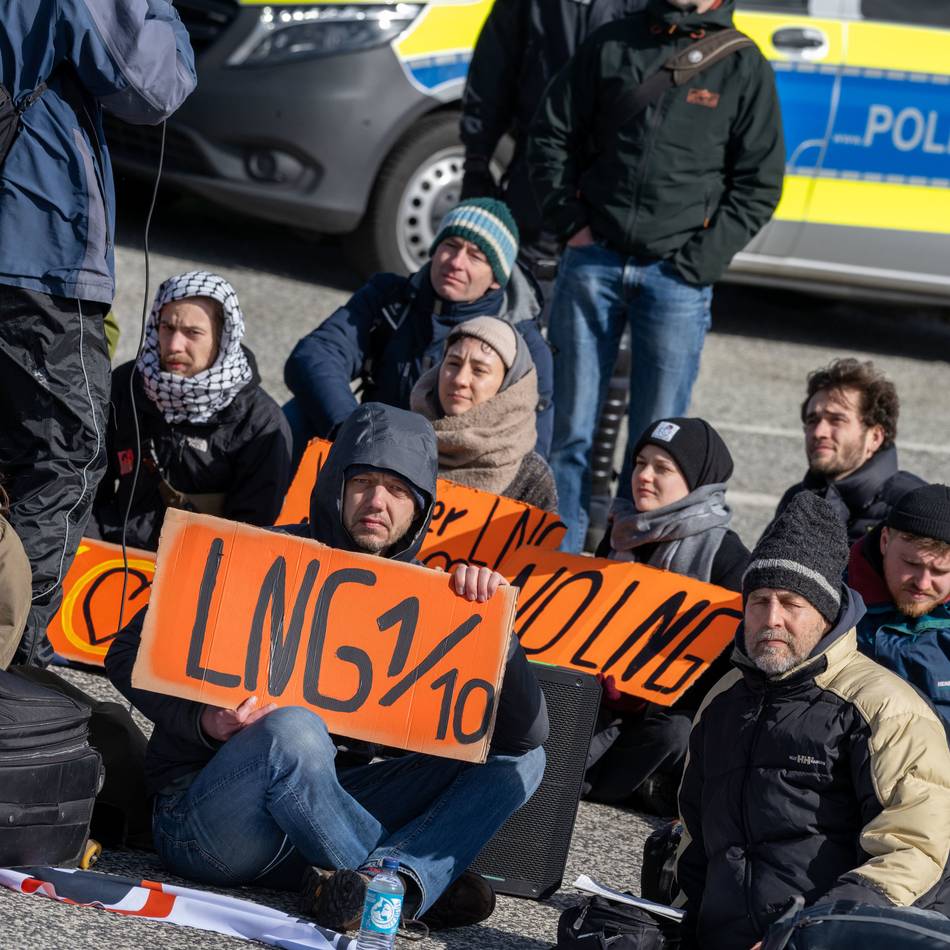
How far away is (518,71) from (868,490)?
8.53ft

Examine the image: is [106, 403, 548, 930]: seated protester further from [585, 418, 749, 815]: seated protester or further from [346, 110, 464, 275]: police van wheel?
[346, 110, 464, 275]: police van wheel

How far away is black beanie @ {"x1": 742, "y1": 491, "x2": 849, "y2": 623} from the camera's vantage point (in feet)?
12.9

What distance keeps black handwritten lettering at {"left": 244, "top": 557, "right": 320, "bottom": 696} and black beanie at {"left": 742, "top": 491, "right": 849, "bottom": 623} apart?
96cm

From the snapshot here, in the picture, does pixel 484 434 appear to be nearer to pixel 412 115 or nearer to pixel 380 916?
pixel 380 916

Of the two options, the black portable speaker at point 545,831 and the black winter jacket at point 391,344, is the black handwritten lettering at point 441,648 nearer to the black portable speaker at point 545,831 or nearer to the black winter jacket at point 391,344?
the black portable speaker at point 545,831

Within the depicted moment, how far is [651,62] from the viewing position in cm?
636

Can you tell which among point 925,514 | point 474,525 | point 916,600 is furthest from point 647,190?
point 916,600

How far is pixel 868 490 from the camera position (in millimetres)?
5859

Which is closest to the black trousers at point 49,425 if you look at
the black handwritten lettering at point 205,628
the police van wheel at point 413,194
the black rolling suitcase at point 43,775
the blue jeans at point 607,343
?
the black handwritten lettering at point 205,628

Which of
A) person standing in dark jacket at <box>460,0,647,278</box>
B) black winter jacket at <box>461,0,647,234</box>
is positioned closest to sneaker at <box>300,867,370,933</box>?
person standing in dark jacket at <box>460,0,647,278</box>

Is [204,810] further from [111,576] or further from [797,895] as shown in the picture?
[111,576]

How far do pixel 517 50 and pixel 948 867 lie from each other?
14.8 feet

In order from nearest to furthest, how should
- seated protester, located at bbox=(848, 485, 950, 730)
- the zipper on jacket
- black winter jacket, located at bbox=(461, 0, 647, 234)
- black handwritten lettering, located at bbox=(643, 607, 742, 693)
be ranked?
the zipper on jacket, seated protester, located at bbox=(848, 485, 950, 730), black handwritten lettering, located at bbox=(643, 607, 742, 693), black winter jacket, located at bbox=(461, 0, 647, 234)

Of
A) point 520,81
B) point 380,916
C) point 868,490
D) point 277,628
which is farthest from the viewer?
point 520,81
